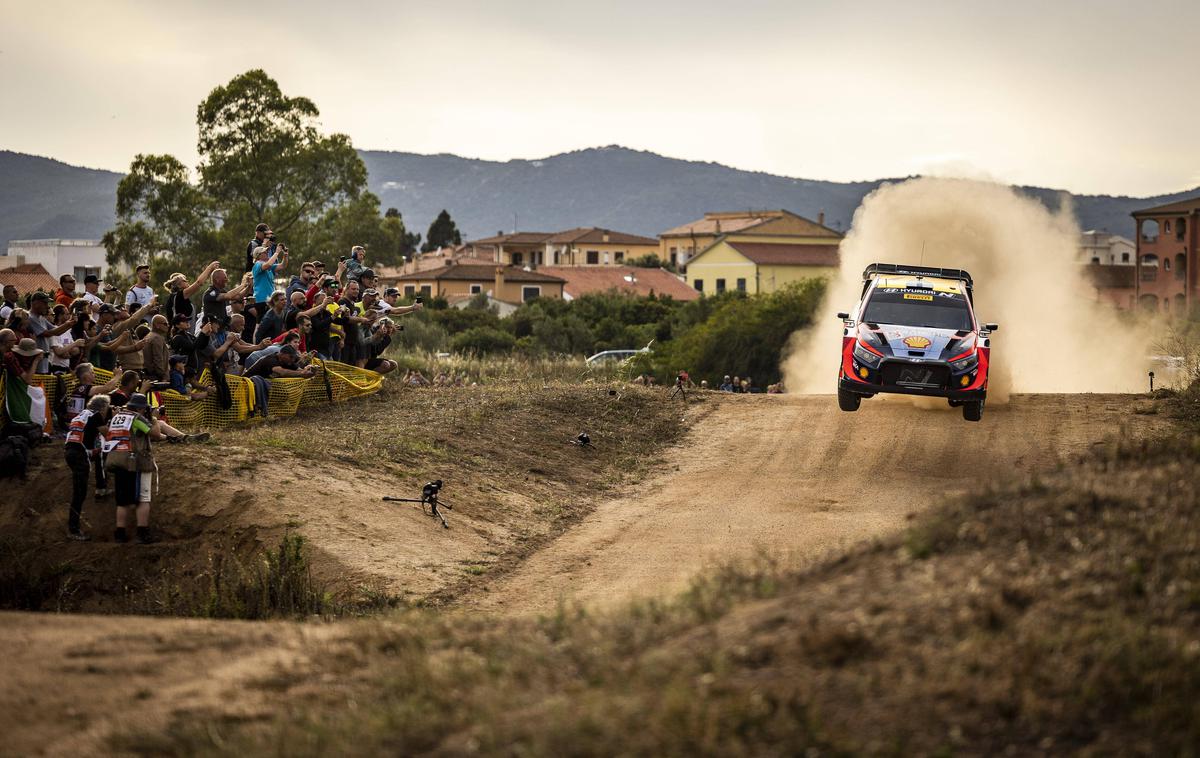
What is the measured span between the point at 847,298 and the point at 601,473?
15.0m

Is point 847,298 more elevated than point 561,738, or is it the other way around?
point 847,298

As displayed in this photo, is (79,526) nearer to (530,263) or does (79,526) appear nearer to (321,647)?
(321,647)

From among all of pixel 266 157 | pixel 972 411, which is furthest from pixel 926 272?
pixel 266 157

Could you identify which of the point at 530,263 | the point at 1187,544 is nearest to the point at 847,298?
the point at 1187,544

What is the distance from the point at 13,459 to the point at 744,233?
118382 millimetres

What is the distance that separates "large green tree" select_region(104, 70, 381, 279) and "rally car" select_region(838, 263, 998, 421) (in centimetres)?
4072

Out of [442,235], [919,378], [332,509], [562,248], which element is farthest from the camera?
[442,235]

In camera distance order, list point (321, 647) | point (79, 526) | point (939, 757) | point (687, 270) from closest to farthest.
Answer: point (939, 757), point (321, 647), point (79, 526), point (687, 270)

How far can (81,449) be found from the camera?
13.8m

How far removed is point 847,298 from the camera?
32.4 metres

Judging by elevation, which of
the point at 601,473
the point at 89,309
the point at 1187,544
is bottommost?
the point at 601,473

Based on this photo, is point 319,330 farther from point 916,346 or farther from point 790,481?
point 916,346

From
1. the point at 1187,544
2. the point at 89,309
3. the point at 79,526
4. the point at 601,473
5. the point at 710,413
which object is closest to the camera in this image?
the point at 1187,544

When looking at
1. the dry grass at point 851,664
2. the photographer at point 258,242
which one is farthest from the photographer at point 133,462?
the photographer at point 258,242
